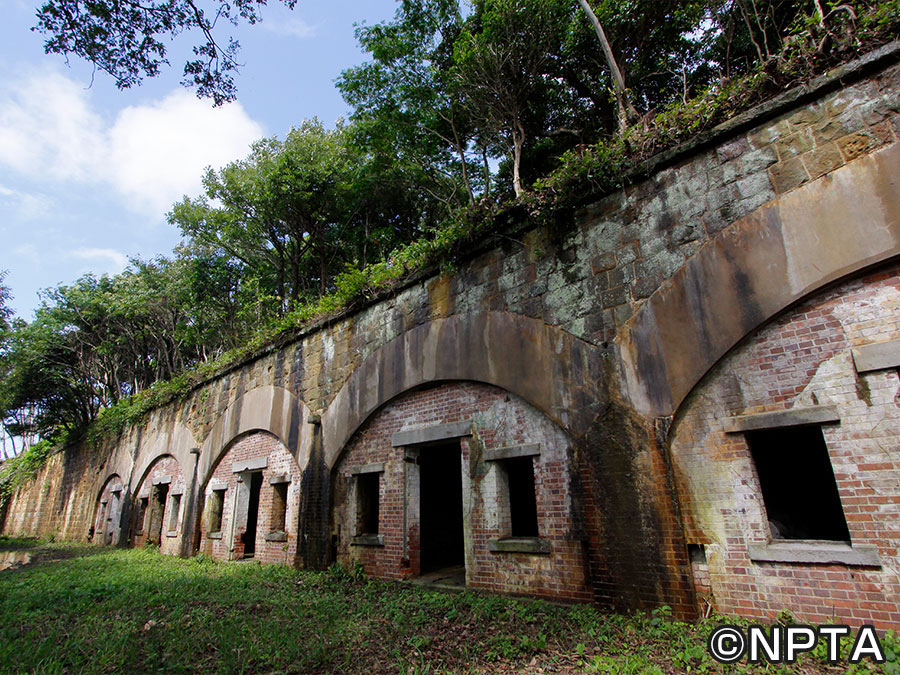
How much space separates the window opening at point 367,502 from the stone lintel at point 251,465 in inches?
117

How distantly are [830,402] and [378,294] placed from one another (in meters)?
6.35

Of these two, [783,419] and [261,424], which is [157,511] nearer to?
[261,424]

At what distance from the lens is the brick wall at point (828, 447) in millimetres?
3746

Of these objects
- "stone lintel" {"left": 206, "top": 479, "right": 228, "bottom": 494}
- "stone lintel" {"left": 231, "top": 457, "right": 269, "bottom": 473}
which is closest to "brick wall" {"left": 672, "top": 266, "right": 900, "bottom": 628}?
"stone lintel" {"left": 231, "top": 457, "right": 269, "bottom": 473}

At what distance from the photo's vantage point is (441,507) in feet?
30.8

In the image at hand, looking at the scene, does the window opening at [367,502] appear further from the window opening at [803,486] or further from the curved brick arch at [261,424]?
the window opening at [803,486]

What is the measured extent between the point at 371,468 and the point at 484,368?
283cm

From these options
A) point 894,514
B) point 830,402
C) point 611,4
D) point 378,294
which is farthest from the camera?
point 611,4

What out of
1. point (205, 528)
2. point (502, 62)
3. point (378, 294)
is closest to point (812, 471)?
point (378, 294)

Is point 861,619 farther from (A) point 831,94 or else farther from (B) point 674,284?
(A) point 831,94

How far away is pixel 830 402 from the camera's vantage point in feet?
13.3

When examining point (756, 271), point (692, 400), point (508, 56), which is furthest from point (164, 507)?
point (756, 271)

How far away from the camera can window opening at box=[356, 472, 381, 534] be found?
815 cm

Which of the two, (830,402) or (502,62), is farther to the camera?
(502,62)
